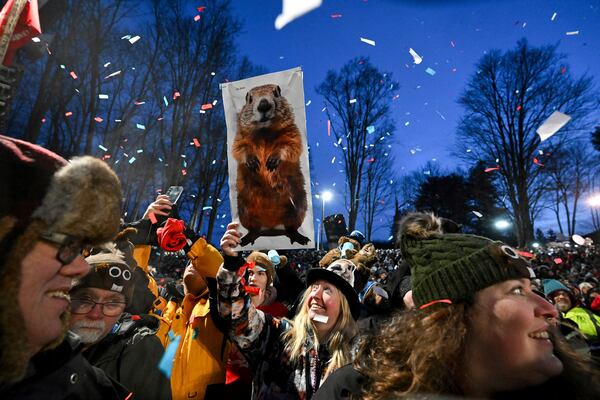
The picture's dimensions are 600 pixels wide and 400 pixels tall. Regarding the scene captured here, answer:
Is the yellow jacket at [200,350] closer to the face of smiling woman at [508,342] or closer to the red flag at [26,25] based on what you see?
the face of smiling woman at [508,342]

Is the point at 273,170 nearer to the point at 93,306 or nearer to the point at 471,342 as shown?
the point at 93,306

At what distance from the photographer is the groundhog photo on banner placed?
3834 mm

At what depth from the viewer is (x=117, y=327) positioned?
8.80 ft

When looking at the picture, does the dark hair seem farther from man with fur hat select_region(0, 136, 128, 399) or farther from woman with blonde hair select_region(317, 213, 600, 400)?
man with fur hat select_region(0, 136, 128, 399)

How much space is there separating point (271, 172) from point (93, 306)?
222 cm

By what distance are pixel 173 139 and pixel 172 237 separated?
15.2 meters

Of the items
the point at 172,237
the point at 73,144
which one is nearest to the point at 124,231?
the point at 172,237

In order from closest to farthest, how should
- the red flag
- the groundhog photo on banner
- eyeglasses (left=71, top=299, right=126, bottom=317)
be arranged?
1. eyeglasses (left=71, top=299, right=126, bottom=317)
2. the groundhog photo on banner
3. the red flag

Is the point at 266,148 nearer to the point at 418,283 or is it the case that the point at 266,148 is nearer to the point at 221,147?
the point at 418,283

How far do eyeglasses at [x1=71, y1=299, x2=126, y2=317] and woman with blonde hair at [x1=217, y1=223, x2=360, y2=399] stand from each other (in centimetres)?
75

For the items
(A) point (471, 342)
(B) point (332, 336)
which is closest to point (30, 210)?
(A) point (471, 342)

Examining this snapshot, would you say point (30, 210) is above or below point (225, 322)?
above

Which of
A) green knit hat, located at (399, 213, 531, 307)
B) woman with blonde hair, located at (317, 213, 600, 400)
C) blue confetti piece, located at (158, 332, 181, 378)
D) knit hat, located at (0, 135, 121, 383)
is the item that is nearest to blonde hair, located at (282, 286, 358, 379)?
woman with blonde hair, located at (317, 213, 600, 400)

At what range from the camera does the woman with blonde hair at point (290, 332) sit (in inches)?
86.6
